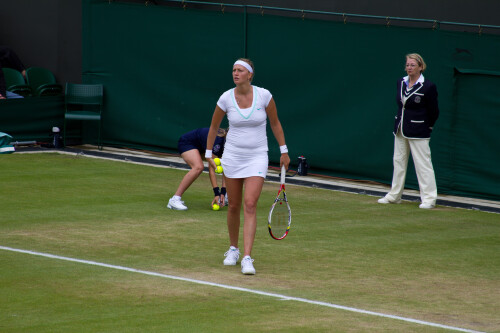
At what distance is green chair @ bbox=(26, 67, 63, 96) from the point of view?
20.7 m

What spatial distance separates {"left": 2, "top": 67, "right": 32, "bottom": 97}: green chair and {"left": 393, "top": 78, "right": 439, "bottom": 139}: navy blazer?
31.8ft

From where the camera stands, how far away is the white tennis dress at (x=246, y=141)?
29.7ft

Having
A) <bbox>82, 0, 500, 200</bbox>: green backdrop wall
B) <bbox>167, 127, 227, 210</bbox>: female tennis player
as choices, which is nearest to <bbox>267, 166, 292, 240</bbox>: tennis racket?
<bbox>167, 127, 227, 210</bbox>: female tennis player

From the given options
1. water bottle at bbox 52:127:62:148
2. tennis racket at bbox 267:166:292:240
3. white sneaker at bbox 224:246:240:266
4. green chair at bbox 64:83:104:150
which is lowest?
white sneaker at bbox 224:246:240:266

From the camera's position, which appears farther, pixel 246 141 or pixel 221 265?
pixel 221 265

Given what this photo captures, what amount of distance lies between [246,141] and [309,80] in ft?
25.3

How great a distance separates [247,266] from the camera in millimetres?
8883

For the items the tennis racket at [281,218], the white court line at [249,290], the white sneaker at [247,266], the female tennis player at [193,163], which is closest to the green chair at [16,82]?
the female tennis player at [193,163]

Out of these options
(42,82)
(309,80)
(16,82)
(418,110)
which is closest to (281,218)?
(418,110)

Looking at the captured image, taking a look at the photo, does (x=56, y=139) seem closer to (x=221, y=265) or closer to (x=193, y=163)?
(x=193, y=163)

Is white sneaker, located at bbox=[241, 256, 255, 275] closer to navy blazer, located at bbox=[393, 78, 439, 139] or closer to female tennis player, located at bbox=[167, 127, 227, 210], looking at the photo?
female tennis player, located at bbox=[167, 127, 227, 210]

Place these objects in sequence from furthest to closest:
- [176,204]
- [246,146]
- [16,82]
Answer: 1. [16,82]
2. [176,204]
3. [246,146]

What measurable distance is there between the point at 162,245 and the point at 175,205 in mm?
2423

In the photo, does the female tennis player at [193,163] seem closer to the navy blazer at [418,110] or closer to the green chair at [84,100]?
the navy blazer at [418,110]
